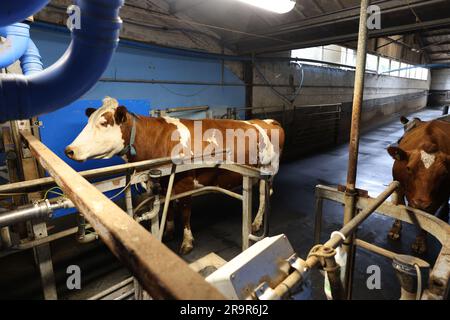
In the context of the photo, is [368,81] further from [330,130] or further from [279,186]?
[279,186]

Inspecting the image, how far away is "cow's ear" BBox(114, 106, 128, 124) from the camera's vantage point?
2.22m

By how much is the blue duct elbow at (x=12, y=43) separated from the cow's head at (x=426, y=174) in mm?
3203

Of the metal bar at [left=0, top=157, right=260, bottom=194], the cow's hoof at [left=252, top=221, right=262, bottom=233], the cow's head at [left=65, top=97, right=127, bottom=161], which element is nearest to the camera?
the metal bar at [left=0, top=157, right=260, bottom=194]

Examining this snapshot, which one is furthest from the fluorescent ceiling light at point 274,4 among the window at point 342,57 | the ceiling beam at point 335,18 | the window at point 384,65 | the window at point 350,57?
the window at point 384,65

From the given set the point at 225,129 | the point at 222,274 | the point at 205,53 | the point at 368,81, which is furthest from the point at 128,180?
the point at 368,81

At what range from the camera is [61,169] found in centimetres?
108

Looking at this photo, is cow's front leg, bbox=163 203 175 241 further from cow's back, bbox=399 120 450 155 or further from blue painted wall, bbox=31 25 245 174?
cow's back, bbox=399 120 450 155

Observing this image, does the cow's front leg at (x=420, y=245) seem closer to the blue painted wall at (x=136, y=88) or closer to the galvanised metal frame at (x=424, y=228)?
the galvanised metal frame at (x=424, y=228)

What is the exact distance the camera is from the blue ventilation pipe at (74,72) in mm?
821

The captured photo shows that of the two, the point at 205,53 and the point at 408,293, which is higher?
the point at 205,53

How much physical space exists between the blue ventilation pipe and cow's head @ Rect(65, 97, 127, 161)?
1121 millimetres

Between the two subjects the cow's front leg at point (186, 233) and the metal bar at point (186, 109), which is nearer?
the cow's front leg at point (186, 233)

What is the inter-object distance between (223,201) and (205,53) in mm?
2767

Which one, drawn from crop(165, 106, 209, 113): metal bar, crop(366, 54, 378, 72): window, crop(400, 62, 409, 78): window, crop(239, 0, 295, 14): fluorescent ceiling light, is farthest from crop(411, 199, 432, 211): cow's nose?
crop(400, 62, 409, 78): window
